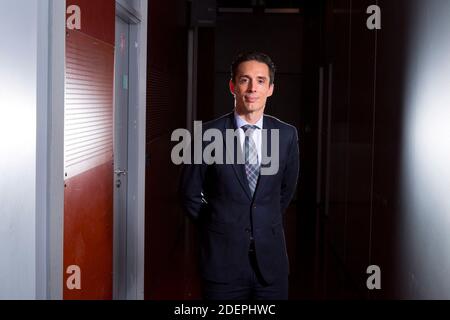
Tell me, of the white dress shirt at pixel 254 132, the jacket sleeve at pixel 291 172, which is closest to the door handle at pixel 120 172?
the jacket sleeve at pixel 291 172

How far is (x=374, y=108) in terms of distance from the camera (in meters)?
4.86

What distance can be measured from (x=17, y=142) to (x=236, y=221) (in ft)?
3.21

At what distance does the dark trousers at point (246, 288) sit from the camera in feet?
9.20

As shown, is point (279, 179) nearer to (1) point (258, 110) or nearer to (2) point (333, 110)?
(1) point (258, 110)

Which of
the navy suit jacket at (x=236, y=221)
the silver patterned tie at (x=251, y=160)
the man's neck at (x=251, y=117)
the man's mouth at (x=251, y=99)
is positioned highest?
the man's mouth at (x=251, y=99)

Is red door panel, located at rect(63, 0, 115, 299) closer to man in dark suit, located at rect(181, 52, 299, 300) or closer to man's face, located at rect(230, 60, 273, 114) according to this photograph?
man in dark suit, located at rect(181, 52, 299, 300)

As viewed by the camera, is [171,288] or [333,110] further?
[333,110]

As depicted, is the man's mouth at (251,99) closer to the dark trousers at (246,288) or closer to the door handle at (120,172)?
the dark trousers at (246,288)

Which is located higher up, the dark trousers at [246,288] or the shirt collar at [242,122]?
the shirt collar at [242,122]

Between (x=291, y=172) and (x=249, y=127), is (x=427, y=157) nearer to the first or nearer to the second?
(x=291, y=172)

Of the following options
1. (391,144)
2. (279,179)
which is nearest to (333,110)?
(391,144)

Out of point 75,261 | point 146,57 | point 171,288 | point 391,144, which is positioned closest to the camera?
point 75,261

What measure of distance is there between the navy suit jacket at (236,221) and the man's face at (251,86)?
136 millimetres
